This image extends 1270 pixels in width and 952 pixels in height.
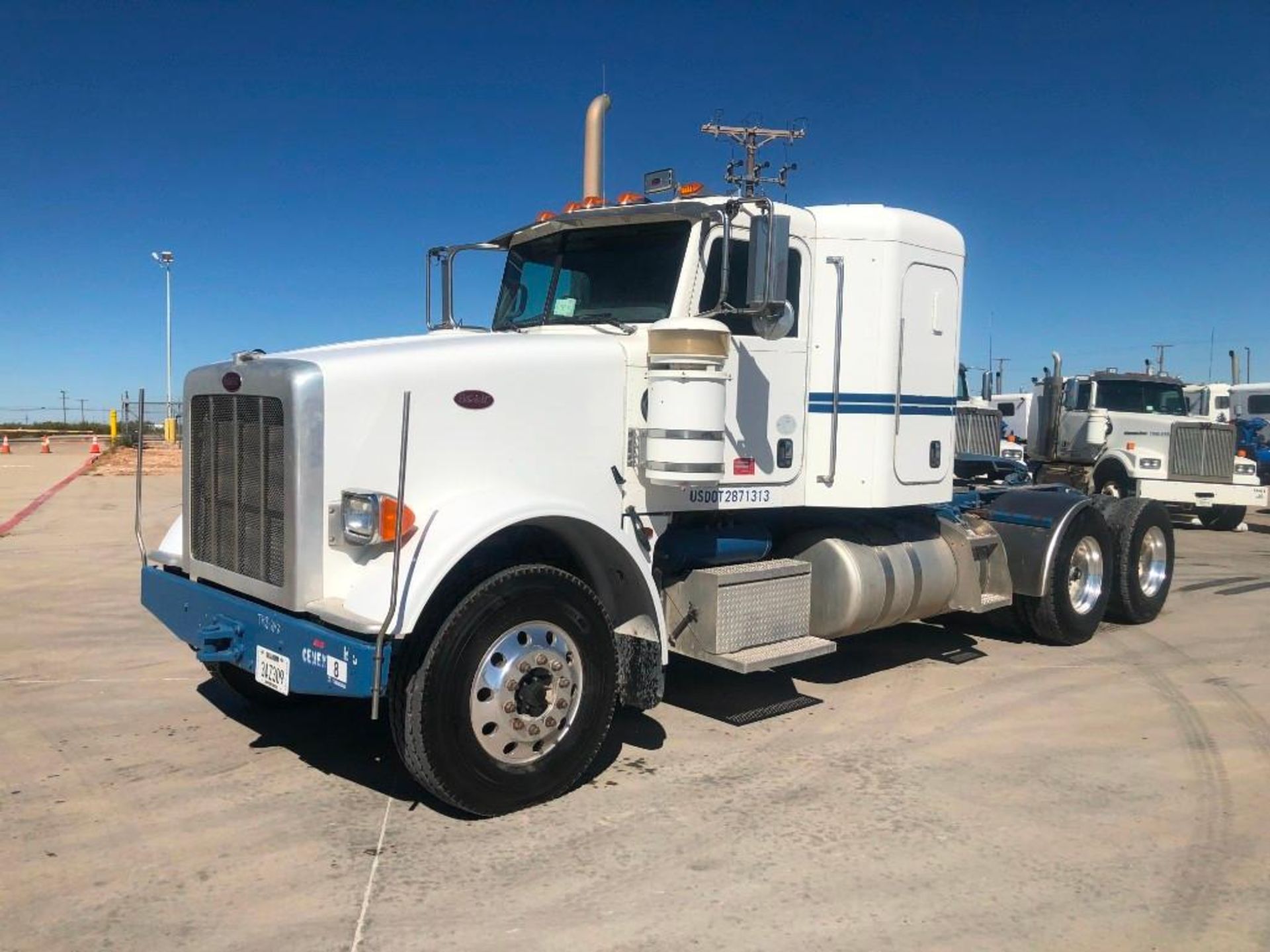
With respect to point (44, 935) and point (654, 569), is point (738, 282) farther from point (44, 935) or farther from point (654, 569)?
point (44, 935)

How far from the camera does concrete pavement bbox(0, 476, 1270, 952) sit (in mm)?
3484

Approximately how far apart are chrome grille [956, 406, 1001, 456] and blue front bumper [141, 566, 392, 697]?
11.7 meters

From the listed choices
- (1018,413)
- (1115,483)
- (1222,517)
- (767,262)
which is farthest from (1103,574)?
(1018,413)

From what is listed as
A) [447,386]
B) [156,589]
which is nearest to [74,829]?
[156,589]

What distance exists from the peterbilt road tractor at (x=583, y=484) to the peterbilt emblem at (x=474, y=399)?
1 cm

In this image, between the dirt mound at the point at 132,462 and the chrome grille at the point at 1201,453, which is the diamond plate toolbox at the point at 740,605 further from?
the dirt mound at the point at 132,462

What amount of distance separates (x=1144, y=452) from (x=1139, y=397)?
3.37 ft

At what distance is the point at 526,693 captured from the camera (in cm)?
436

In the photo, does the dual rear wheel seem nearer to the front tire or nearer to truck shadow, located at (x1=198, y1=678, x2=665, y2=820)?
truck shadow, located at (x1=198, y1=678, x2=665, y2=820)

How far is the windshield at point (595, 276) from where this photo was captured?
5.45 m

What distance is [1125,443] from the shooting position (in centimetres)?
1628

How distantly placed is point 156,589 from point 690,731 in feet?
9.30

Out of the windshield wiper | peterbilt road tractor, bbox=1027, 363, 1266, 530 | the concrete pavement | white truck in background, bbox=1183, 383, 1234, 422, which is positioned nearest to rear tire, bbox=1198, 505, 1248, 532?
peterbilt road tractor, bbox=1027, 363, 1266, 530

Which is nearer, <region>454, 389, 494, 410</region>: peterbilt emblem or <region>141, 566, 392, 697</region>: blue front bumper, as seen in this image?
<region>141, 566, 392, 697</region>: blue front bumper
